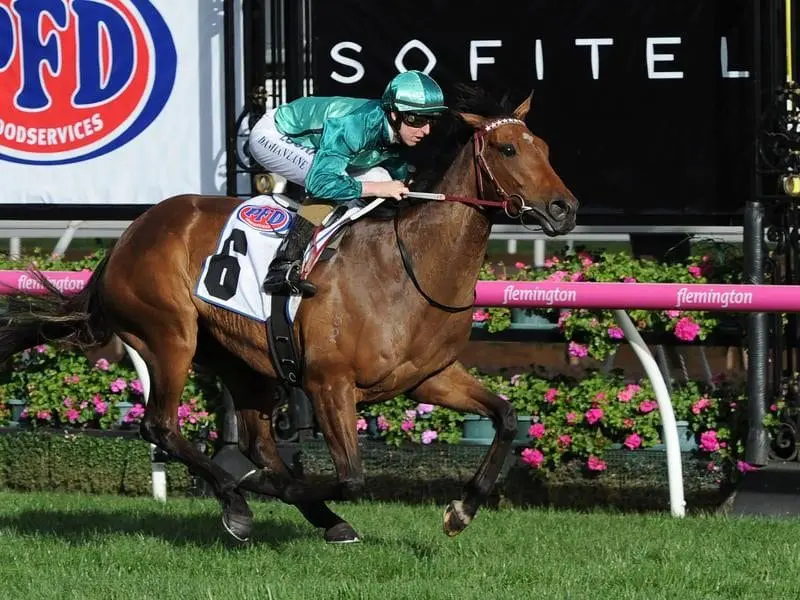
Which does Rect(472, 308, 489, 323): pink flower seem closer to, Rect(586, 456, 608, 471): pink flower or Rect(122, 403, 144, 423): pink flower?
Rect(586, 456, 608, 471): pink flower

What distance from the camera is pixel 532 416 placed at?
6.60 m

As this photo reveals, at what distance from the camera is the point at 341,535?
208 inches

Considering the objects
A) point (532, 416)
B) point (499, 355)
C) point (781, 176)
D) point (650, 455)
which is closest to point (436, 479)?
point (532, 416)

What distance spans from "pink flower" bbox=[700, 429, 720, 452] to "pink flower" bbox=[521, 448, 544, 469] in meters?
0.71

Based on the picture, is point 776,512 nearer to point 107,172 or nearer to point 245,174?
point 245,174

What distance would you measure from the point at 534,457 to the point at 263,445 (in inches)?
58.6

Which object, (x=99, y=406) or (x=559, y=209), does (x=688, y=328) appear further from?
(x=99, y=406)

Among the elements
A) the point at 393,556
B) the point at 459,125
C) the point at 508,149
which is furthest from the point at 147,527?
the point at 508,149

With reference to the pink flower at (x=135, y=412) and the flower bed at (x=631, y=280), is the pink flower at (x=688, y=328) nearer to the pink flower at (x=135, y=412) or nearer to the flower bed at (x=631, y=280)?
the flower bed at (x=631, y=280)

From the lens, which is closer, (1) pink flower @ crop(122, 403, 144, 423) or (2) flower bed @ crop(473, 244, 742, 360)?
(2) flower bed @ crop(473, 244, 742, 360)

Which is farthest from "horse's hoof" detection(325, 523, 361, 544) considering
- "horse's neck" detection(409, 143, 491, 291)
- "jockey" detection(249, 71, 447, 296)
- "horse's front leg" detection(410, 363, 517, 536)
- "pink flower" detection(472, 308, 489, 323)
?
"pink flower" detection(472, 308, 489, 323)

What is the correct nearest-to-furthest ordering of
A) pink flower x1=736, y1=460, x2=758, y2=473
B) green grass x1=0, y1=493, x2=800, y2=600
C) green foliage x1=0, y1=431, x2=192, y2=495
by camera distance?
1. green grass x1=0, y1=493, x2=800, y2=600
2. pink flower x1=736, y1=460, x2=758, y2=473
3. green foliage x1=0, y1=431, x2=192, y2=495

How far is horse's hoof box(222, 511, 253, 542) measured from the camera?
16.9 feet

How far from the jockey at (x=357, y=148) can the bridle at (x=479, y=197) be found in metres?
0.15
